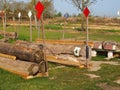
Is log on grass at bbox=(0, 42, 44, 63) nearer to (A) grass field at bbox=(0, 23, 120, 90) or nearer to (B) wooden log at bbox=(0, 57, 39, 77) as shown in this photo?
(B) wooden log at bbox=(0, 57, 39, 77)

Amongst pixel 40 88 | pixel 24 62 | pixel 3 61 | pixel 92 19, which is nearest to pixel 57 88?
pixel 40 88

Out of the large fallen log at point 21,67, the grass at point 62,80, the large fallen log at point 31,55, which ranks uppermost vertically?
the large fallen log at point 31,55

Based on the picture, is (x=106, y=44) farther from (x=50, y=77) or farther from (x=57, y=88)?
(x=57, y=88)

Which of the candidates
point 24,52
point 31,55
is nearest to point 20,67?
point 31,55

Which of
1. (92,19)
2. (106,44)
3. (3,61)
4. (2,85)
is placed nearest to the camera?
(2,85)

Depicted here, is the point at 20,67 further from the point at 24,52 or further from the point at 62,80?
the point at 62,80

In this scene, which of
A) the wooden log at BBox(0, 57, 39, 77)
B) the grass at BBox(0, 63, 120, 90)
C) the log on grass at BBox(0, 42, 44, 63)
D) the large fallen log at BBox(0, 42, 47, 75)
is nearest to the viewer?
the grass at BBox(0, 63, 120, 90)

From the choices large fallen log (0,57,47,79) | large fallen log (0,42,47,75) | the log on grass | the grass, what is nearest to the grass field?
the grass

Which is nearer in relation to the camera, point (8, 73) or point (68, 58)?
point (8, 73)

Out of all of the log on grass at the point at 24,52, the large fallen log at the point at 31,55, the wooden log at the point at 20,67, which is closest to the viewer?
the wooden log at the point at 20,67

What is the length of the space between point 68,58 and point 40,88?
4.97 m

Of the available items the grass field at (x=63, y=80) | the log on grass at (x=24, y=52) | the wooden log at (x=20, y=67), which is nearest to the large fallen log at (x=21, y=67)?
Result: the wooden log at (x=20, y=67)

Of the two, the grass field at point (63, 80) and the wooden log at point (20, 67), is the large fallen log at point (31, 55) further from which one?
the grass field at point (63, 80)

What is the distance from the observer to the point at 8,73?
12117mm
